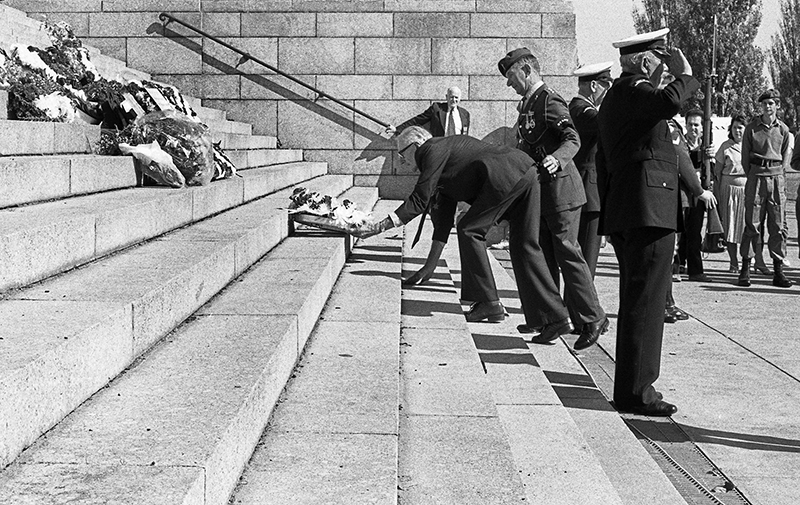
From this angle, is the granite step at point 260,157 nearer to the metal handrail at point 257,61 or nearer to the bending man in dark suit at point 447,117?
the metal handrail at point 257,61

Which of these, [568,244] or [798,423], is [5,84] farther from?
[798,423]

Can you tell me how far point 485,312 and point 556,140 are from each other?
53.1 inches

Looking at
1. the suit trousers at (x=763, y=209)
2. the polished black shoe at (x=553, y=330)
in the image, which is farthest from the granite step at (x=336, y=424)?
the suit trousers at (x=763, y=209)

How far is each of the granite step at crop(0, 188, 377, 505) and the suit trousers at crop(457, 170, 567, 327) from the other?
2123mm

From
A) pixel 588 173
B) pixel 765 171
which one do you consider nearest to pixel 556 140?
pixel 588 173

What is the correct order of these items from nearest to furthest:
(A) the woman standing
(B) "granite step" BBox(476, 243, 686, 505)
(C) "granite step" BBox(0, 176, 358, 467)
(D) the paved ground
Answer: (C) "granite step" BBox(0, 176, 358, 467), (B) "granite step" BBox(476, 243, 686, 505), (D) the paved ground, (A) the woman standing

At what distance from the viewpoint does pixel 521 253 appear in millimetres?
7020

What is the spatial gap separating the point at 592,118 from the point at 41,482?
6.22 metres

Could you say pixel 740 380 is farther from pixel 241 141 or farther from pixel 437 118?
pixel 437 118

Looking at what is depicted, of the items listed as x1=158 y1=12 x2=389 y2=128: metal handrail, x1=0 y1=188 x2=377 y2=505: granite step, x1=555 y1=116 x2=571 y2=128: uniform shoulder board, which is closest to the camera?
x1=0 y1=188 x2=377 y2=505: granite step

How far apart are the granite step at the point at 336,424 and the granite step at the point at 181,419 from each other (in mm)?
87

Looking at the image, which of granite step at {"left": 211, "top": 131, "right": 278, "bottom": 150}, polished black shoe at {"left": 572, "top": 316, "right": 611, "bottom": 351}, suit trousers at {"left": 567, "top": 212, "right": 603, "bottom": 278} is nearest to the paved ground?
polished black shoe at {"left": 572, "top": 316, "right": 611, "bottom": 351}

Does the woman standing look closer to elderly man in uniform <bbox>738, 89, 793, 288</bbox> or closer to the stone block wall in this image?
elderly man in uniform <bbox>738, 89, 793, 288</bbox>

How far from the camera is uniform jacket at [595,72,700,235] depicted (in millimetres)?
5711
